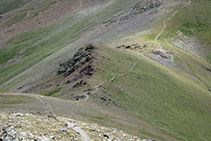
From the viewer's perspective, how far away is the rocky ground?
17.2 m

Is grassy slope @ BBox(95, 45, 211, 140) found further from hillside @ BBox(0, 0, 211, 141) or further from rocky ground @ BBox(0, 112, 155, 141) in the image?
rocky ground @ BBox(0, 112, 155, 141)

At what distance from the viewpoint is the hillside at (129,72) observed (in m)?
36.2

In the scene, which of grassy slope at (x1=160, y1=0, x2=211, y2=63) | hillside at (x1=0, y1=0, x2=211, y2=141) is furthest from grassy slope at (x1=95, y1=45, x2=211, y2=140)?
grassy slope at (x1=160, y1=0, x2=211, y2=63)

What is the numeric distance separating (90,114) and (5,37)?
16865 centimetres

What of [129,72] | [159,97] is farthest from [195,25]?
[159,97]

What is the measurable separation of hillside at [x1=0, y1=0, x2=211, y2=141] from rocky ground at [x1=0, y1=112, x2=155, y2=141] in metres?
4.30

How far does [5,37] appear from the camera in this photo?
181125 millimetres

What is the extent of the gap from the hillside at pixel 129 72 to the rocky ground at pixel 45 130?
169 inches

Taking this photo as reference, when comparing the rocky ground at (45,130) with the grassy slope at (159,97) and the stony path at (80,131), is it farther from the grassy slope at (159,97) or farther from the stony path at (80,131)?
the grassy slope at (159,97)

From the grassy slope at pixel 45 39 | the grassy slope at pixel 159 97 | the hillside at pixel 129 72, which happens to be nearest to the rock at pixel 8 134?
the hillside at pixel 129 72

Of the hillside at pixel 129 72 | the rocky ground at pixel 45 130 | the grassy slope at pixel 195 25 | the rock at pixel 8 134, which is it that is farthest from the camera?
the grassy slope at pixel 195 25

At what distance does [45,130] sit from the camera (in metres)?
19.8

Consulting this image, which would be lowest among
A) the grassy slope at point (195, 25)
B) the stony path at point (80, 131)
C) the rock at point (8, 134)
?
the grassy slope at point (195, 25)

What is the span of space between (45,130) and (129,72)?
35.7 meters
